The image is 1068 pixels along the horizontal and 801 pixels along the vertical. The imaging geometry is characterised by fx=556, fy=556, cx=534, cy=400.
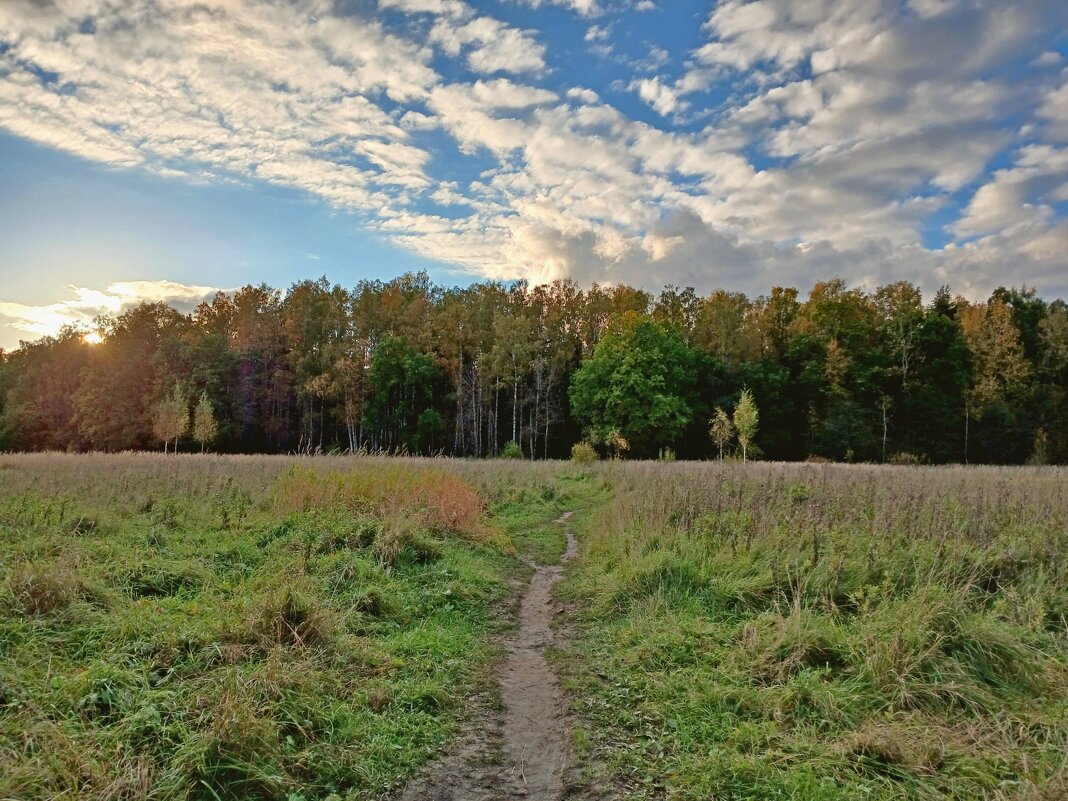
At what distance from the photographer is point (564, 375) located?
5031cm

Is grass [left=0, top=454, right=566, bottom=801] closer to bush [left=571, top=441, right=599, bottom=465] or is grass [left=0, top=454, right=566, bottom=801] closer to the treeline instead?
bush [left=571, top=441, right=599, bottom=465]

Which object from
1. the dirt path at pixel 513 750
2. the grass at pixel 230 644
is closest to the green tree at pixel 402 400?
the grass at pixel 230 644

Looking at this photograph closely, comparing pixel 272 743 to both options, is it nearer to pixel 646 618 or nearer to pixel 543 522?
pixel 646 618

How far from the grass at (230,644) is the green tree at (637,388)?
32540 mm

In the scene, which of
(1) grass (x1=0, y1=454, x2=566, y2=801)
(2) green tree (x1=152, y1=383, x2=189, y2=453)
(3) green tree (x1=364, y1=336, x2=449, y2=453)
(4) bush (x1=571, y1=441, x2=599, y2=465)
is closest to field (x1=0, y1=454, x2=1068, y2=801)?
(1) grass (x1=0, y1=454, x2=566, y2=801)

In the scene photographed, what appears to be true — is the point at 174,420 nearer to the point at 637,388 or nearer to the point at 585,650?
the point at 637,388

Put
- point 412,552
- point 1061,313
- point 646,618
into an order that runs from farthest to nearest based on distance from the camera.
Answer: point 1061,313 → point 412,552 → point 646,618

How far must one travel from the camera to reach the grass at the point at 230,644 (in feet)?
11.1

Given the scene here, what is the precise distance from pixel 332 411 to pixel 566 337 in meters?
21.7

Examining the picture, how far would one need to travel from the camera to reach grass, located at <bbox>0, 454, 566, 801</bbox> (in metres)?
3.38

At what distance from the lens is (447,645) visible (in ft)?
19.9

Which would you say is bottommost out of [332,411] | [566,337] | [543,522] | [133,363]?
[543,522]

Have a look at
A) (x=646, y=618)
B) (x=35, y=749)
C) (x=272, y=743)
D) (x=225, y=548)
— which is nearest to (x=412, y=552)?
(x=225, y=548)

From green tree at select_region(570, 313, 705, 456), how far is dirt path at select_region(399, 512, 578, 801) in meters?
35.0
